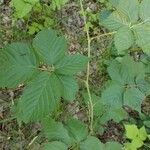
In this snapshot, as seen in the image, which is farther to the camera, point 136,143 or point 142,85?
point 136,143

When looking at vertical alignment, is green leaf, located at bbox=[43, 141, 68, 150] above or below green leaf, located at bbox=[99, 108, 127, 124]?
above

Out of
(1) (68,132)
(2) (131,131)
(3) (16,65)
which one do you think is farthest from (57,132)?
(2) (131,131)

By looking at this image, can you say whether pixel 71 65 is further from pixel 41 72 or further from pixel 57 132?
pixel 57 132

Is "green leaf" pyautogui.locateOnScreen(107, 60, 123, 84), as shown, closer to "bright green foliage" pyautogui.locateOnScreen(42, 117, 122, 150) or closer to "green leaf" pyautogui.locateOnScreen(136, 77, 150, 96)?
"green leaf" pyautogui.locateOnScreen(136, 77, 150, 96)

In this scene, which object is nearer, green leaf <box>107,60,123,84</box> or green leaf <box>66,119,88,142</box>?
green leaf <box>66,119,88,142</box>

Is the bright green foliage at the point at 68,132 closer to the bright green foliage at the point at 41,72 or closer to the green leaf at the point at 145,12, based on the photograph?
the bright green foliage at the point at 41,72

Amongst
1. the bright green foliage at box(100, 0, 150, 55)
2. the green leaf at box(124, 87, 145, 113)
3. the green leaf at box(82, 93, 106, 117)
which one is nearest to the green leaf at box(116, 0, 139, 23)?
the bright green foliage at box(100, 0, 150, 55)
